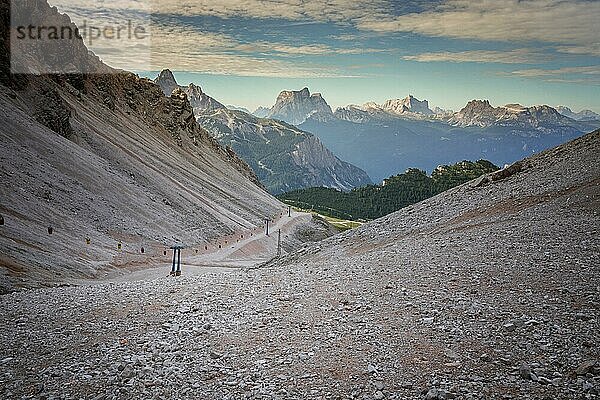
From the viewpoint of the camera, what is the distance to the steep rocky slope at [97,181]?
38.3 m

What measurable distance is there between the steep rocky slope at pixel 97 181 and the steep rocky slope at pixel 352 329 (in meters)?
12.3

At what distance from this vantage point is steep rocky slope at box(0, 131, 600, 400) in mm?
10211

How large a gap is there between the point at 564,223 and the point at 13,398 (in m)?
21.0

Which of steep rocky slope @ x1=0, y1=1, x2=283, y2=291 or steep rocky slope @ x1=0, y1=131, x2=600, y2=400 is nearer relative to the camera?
steep rocky slope @ x1=0, y1=131, x2=600, y2=400

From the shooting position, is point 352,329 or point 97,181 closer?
point 352,329

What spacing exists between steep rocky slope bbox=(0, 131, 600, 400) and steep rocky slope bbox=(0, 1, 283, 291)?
12281 mm

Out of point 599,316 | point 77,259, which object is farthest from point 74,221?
point 599,316

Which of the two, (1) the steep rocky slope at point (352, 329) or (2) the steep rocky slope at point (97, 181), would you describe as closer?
(1) the steep rocky slope at point (352, 329)

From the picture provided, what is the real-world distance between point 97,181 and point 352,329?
52638 mm

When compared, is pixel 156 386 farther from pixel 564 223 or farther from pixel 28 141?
pixel 28 141

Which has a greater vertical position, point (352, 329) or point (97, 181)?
point (97, 181)

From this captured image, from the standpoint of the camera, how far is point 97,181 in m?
58.7

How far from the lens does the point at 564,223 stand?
21.3m

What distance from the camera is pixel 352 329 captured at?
1322cm
